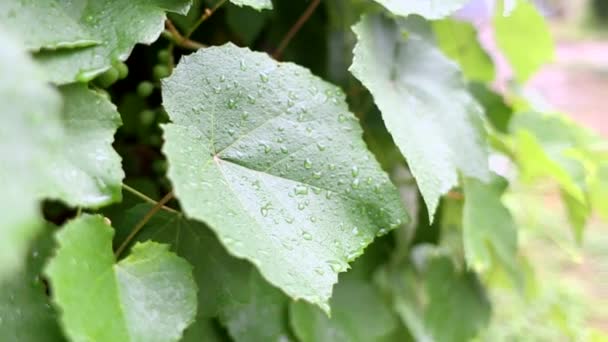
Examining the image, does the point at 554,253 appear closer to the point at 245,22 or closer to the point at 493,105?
the point at 493,105

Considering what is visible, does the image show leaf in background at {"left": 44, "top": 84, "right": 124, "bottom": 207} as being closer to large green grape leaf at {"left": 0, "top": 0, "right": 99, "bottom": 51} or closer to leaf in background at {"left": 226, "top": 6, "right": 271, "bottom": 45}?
large green grape leaf at {"left": 0, "top": 0, "right": 99, "bottom": 51}

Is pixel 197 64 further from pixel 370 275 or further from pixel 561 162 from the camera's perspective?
pixel 561 162

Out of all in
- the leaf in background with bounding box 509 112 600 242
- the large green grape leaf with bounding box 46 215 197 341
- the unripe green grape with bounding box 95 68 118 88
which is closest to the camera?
the large green grape leaf with bounding box 46 215 197 341

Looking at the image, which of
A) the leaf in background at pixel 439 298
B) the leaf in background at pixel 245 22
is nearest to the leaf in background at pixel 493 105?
the leaf in background at pixel 439 298

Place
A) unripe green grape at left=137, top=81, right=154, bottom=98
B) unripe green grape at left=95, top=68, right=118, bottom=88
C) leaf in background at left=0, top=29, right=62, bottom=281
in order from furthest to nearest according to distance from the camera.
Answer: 1. unripe green grape at left=137, top=81, right=154, bottom=98
2. unripe green grape at left=95, top=68, right=118, bottom=88
3. leaf in background at left=0, top=29, right=62, bottom=281

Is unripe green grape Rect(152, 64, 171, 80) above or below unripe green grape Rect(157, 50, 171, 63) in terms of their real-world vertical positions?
below

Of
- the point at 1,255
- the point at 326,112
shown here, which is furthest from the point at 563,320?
the point at 1,255

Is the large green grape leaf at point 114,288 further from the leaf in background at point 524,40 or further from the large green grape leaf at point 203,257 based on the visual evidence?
the leaf in background at point 524,40

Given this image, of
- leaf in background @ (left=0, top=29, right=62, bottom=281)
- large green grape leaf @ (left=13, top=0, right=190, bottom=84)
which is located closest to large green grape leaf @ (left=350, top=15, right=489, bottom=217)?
large green grape leaf @ (left=13, top=0, right=190, bottom=84)
